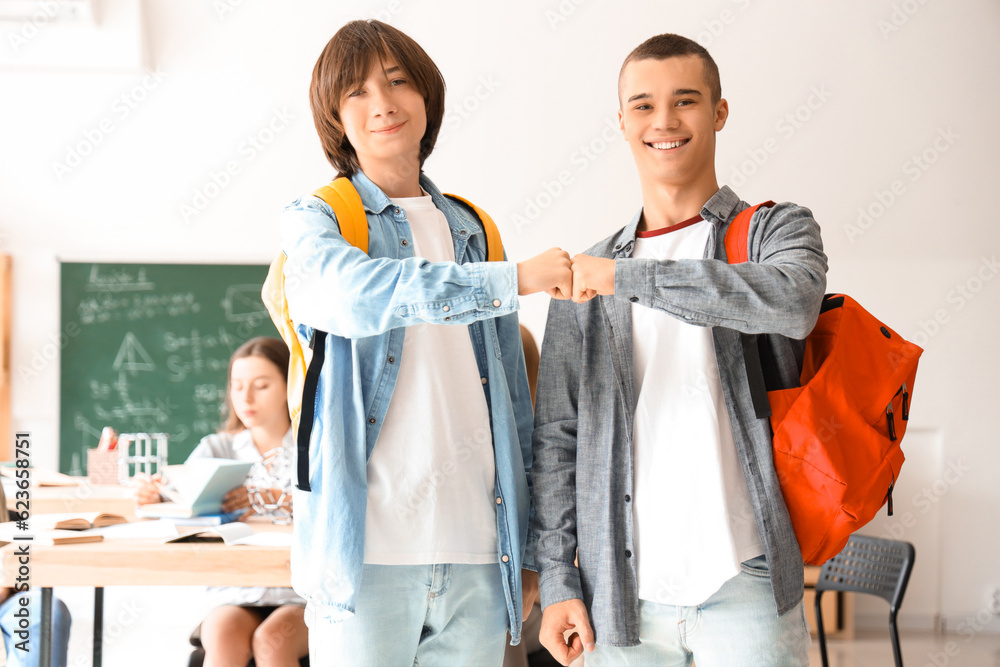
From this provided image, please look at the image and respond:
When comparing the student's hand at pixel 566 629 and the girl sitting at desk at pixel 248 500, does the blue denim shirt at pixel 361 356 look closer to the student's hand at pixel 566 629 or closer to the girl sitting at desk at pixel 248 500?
the student's hand at pixel 566 629

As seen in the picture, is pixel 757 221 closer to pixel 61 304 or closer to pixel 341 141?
pixel 341 141

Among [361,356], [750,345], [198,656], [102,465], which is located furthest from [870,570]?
[102,465]

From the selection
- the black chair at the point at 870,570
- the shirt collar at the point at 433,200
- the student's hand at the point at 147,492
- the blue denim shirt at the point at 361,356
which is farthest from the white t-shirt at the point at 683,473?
the student's hand at the point at 147,492

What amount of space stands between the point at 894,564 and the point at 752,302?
231cm

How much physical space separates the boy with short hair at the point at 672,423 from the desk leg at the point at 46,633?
1.60 metres

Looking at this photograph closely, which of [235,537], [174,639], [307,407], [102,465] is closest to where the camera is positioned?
[307,407]

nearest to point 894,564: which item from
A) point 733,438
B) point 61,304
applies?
point 733,438

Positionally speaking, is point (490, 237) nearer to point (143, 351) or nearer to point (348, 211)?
point (348, 211)

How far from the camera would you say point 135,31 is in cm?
438

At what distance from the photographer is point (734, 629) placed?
118cm

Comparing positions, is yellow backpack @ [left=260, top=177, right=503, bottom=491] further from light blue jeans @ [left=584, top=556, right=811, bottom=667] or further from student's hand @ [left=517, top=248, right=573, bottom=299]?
light blue jeans @ [left=584, top=556, right=811, bottom=667]

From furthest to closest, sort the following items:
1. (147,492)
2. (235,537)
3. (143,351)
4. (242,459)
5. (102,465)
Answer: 1. (143,351)
2. (102,465)
3. (242,459)
4. (147,492)
5. (235,537)

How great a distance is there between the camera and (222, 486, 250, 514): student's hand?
98.3 inches

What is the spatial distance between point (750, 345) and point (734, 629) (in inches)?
17.5
